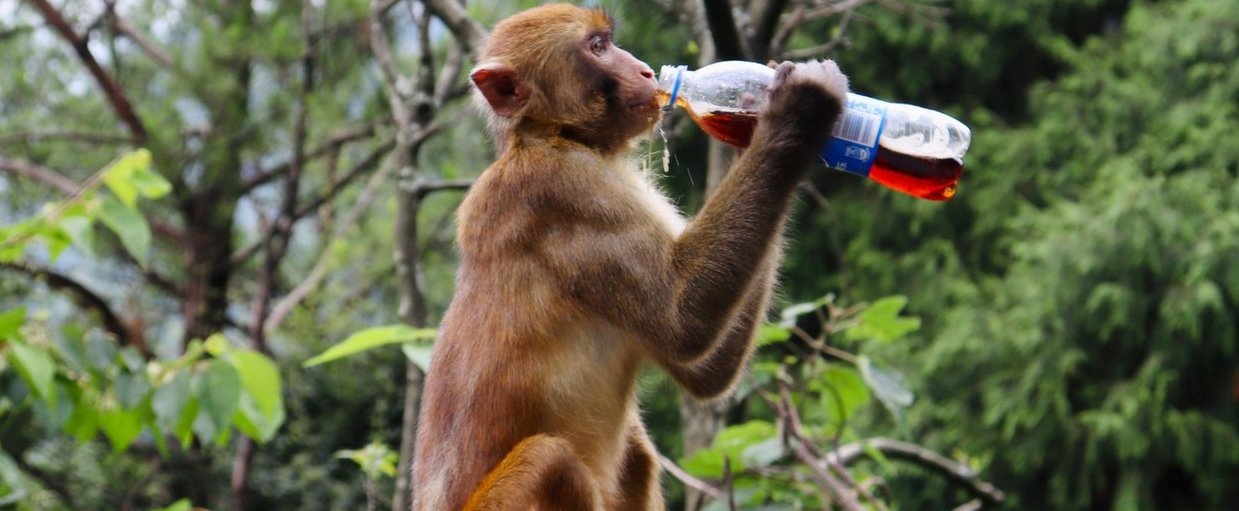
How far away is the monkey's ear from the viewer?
366 cm

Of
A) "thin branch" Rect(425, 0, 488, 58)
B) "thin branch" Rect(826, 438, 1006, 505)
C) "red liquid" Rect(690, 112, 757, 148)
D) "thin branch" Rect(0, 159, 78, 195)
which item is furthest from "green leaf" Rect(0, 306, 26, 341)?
"thin branch" Rect(0, 159, 78, 195)

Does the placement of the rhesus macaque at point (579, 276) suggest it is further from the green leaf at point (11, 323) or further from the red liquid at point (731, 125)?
the green leaf at point (11, 323)

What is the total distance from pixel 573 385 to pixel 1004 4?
32.8 ft

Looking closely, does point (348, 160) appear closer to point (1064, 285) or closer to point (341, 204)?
point (341, 204)

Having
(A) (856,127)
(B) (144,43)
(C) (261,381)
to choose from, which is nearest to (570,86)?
(A) (856,127)

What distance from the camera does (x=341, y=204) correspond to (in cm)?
1398

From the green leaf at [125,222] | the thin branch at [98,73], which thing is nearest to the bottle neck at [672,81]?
the green leaf at [125,222]

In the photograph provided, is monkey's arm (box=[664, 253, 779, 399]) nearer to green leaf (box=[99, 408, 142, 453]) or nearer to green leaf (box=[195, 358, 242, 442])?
green leaf (box=[195, 358, 242, 442])

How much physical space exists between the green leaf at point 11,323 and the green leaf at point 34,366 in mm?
38

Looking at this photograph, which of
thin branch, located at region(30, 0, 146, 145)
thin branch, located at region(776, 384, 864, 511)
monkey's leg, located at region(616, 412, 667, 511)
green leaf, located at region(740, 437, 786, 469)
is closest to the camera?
monkey's leg, located at region(616, 412, 667, 511)

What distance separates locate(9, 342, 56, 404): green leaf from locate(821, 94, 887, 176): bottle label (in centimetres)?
266

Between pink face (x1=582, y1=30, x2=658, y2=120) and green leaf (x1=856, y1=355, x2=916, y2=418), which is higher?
pink face (x1=582, y1=30, x2=658, y2=120)

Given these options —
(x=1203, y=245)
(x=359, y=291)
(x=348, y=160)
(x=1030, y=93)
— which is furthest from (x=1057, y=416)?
(x=348, y=160)

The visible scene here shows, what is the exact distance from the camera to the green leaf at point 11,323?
421 cm
